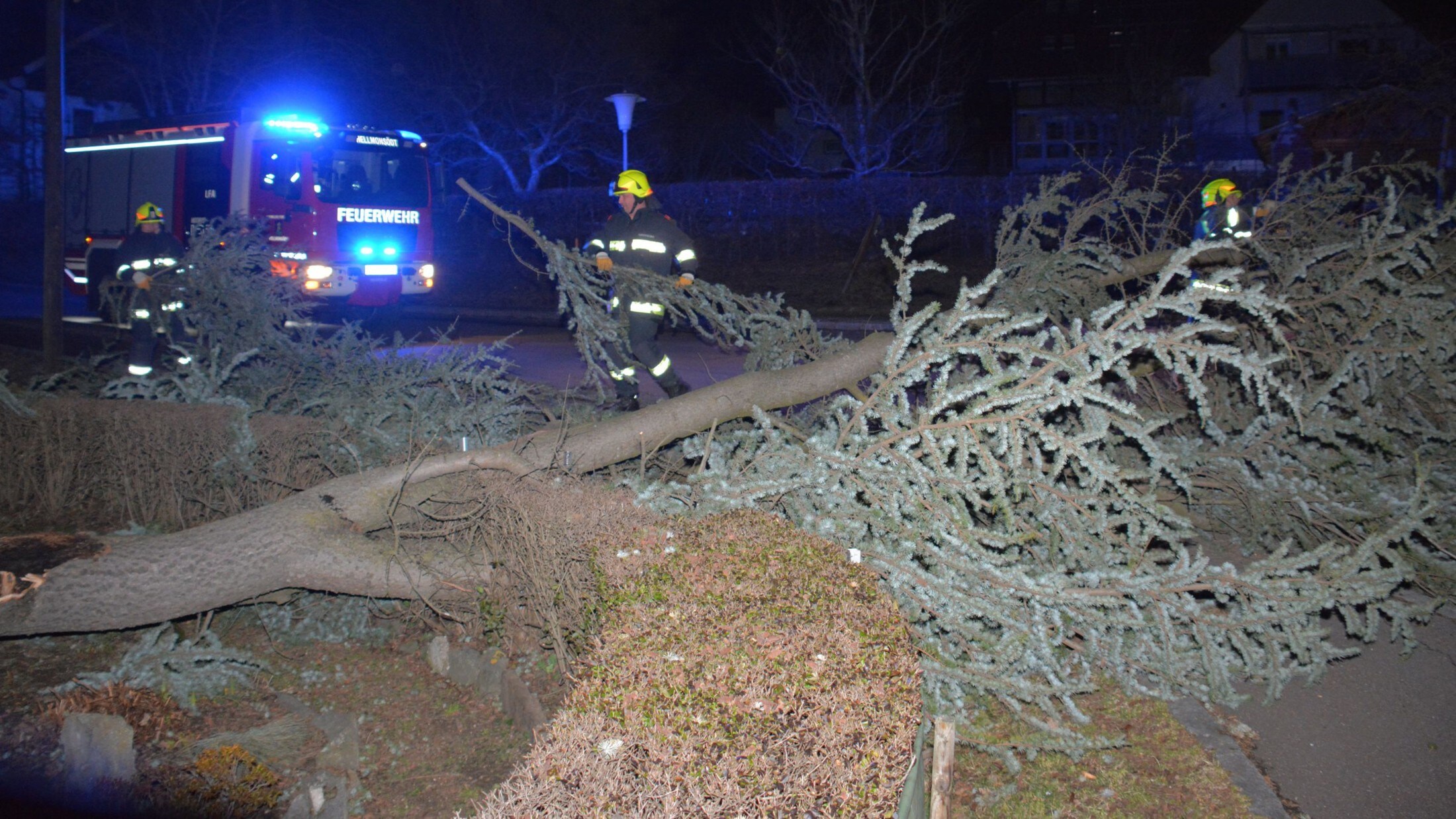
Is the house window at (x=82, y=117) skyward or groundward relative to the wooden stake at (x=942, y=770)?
skyward

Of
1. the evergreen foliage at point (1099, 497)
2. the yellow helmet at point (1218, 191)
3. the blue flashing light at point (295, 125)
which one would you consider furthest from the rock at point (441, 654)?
the blue flashing light at point (295, 125)

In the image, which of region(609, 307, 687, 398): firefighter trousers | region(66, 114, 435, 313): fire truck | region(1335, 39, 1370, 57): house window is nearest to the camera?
region(609, 307, 687, 398): firefighter trousers

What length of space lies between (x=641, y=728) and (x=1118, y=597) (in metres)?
2.25

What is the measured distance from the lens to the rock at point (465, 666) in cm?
430

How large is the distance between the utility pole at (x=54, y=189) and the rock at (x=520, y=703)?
7.08 m

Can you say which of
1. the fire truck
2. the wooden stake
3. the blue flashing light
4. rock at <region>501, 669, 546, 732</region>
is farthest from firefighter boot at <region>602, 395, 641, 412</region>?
the blue flashing light

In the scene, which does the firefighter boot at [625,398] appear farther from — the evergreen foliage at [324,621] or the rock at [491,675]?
the rock at [491,675]

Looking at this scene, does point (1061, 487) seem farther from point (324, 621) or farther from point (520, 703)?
point (324, 621)

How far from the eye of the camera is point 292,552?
4047 millimetres

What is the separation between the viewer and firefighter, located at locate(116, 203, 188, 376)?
7.08 meters

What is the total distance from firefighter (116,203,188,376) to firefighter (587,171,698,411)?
120 inches

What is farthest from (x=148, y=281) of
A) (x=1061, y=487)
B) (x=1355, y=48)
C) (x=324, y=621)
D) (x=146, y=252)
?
(x=1355, y=48)

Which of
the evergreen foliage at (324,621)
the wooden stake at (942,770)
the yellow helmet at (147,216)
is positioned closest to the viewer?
the wooden stake at (942,770)

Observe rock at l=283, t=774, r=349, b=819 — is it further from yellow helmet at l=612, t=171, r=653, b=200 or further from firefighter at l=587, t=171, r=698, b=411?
yellow helmet at l=612, t=171, r=653, b=200
